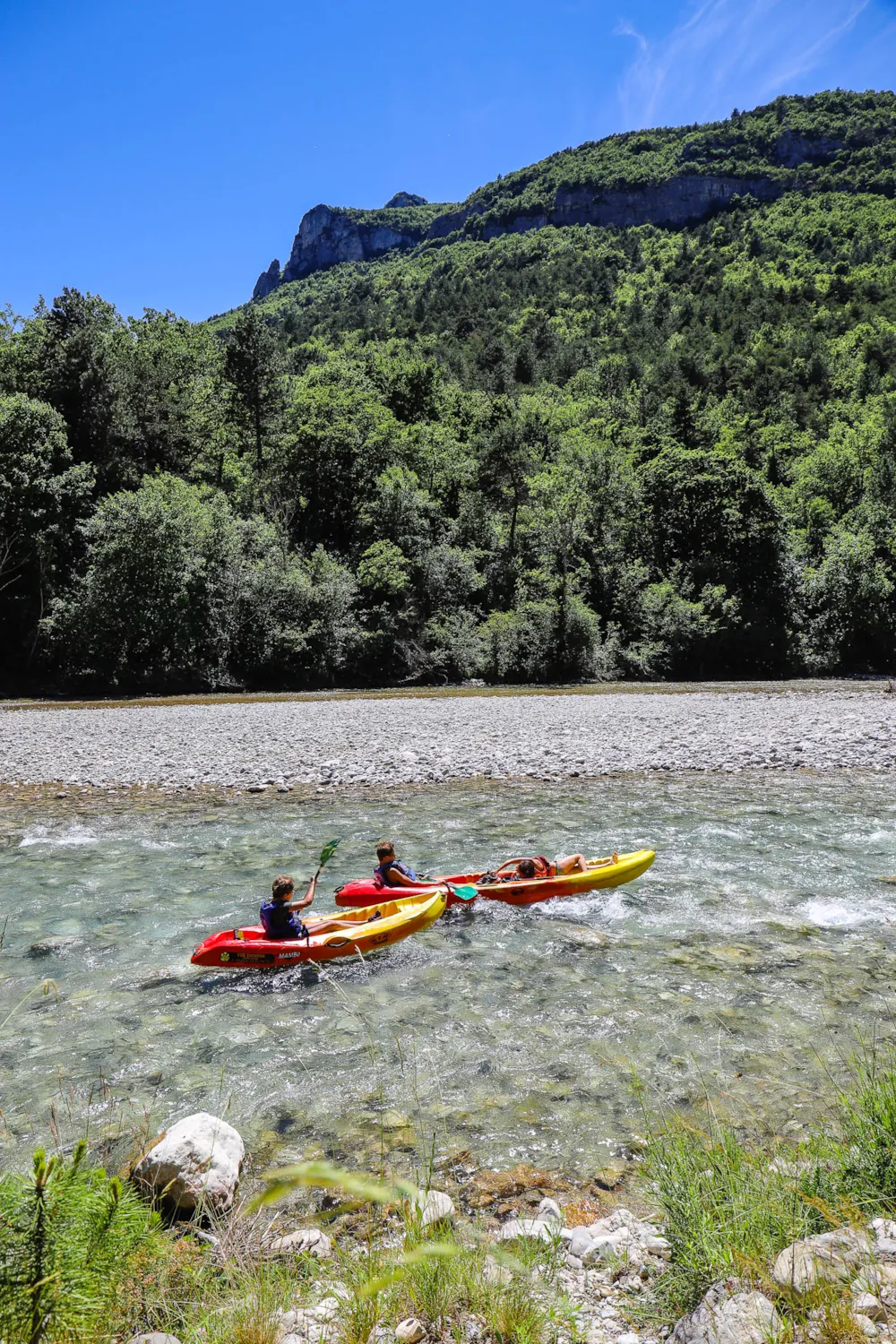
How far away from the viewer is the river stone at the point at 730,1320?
245 cm

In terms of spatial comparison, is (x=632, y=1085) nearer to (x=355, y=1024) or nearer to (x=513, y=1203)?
(x=513, y=1203)

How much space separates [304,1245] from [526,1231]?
3.44 feet

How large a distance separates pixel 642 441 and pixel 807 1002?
4685cm

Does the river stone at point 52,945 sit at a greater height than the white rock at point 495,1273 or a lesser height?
lesser

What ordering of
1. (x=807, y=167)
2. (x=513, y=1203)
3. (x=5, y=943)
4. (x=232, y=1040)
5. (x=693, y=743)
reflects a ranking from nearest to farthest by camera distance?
(x=513, y=1203), (x=232, y=1040), (x=5, y=943), (x=693, y=743), (x=807, y=167)

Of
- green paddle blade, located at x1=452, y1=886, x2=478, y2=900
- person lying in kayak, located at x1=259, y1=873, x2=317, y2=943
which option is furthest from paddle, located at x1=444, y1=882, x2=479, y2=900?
person lying in kayak, located at x1=259, y1=873, x2=317, y2=943

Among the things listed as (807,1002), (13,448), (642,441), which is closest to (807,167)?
(642,441)

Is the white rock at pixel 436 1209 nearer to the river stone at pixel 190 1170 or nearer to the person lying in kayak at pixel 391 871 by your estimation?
the river stone at pixel 190 1170

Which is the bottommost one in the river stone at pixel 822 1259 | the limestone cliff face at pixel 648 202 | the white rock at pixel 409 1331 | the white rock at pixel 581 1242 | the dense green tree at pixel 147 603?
the white rock at pixel 581 1242

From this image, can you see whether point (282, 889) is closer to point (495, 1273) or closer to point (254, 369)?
point (495, 1273)

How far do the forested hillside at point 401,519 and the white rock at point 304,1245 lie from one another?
113ft

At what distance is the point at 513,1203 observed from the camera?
13.5 feet

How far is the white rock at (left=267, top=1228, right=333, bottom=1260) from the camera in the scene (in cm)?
338

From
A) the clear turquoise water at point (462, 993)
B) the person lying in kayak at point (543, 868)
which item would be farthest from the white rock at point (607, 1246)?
the person lying in kayak at point (543, 868)
